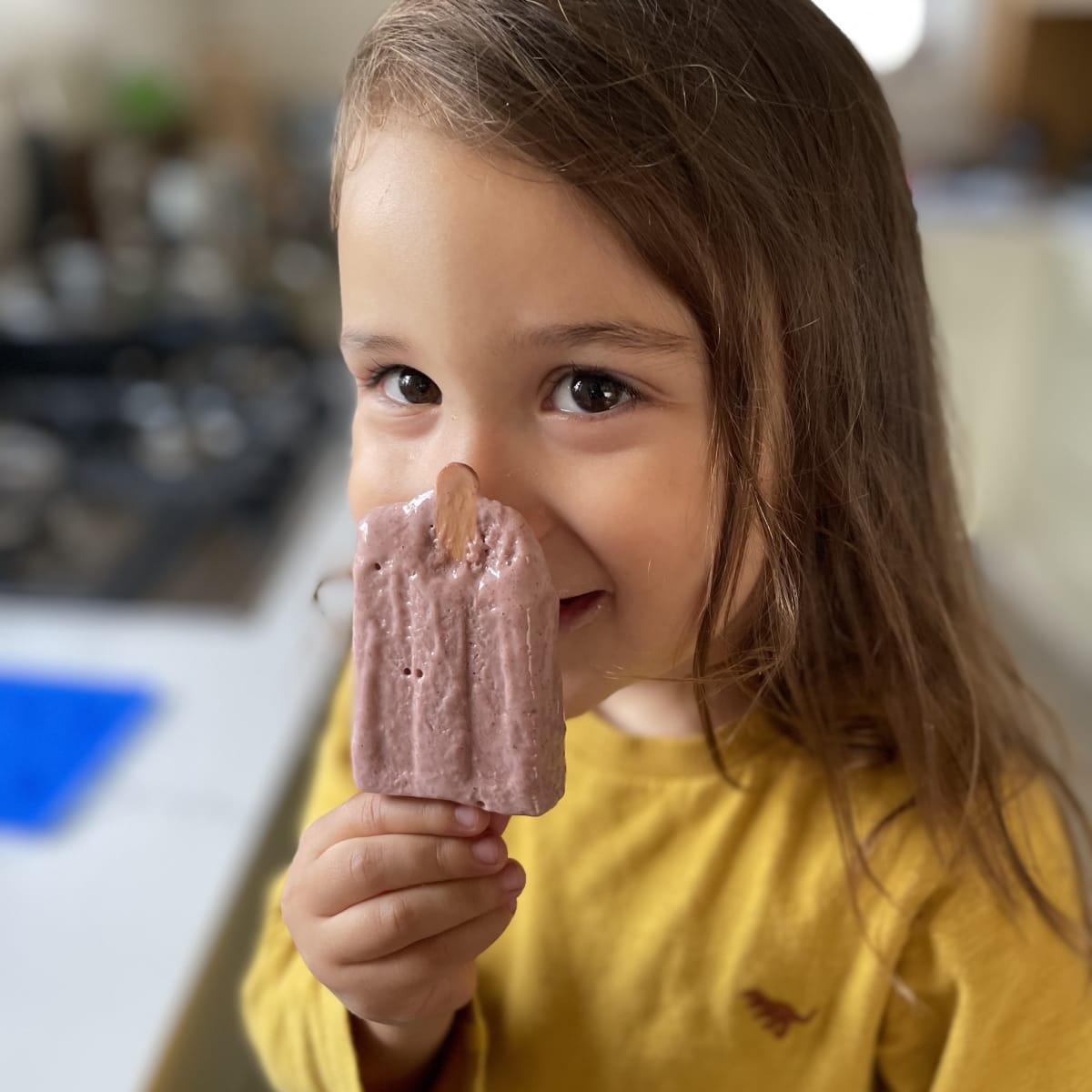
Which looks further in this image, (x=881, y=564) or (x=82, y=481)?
(x=82, y=481)

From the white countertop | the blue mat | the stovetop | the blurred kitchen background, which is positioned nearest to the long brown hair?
the blurred kitchen background

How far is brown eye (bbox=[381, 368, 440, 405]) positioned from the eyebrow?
0.02 meters

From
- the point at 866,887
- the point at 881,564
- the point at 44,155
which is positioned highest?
the point at 44,155

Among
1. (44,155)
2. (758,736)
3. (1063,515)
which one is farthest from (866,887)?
(44,155)

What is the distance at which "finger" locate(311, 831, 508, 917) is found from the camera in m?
0.53

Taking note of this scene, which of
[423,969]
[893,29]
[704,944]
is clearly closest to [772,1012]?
[704,944]

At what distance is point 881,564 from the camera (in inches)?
25.1

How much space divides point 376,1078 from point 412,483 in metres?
0.37

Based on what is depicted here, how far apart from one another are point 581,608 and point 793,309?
0.18 m

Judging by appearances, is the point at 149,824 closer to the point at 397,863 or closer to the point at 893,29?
the point at 397,863

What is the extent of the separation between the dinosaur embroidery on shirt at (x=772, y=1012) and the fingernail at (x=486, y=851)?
0.27 m

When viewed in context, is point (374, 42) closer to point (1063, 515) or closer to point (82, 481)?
point (82, 481)

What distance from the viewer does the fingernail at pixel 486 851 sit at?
0.53 meters

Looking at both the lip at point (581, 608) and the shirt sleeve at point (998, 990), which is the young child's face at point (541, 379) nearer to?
the lip at point (581, 608)
